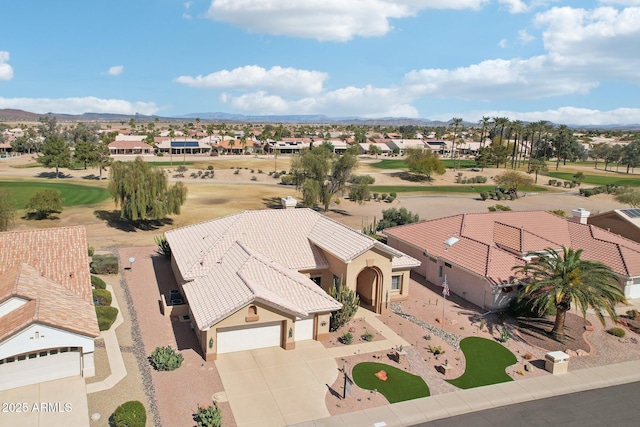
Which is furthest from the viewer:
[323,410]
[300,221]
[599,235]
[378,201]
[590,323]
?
[378,201]

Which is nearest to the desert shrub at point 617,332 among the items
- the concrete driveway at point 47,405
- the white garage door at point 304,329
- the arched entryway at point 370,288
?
the arched entryway at point 370,288

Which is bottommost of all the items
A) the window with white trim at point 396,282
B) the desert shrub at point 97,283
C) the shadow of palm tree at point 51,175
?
the shadow of palm tree at point 51,175

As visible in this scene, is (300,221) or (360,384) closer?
(360,384)

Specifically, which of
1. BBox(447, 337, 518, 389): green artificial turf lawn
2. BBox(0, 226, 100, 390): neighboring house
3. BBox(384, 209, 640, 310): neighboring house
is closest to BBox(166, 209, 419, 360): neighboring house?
BBox(384, 209, 640, 310): neighboring house

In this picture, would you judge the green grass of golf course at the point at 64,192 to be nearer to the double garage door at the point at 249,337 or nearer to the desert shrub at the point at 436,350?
the double garage door at the point at 249,337

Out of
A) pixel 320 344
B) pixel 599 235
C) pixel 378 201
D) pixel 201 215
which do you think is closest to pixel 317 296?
pixel 320 344

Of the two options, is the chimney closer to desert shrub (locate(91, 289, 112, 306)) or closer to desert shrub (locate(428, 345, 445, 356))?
desert shrub (locate(428, 345, 445, 356))

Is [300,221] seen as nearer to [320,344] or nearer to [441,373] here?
[320,344]
